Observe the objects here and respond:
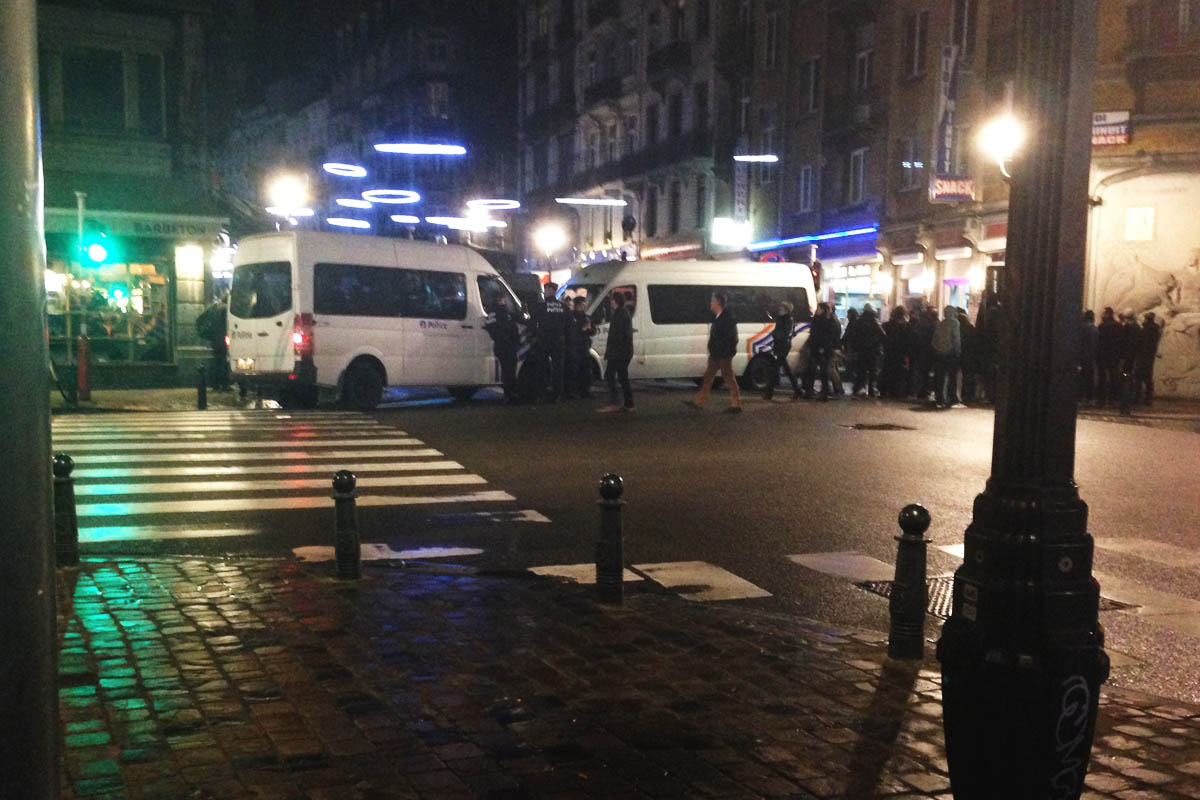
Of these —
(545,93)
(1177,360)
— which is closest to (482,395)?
(1177,360)

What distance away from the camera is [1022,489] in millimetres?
3537

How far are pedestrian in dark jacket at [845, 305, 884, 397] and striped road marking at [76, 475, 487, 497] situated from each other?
1369 cm

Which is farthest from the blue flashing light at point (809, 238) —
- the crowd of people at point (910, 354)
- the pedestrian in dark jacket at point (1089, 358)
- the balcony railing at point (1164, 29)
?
the pedestrian in dark jacket at point (1089, 358)

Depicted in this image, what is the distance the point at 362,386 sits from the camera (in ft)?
62.0

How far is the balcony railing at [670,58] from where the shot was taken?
45.8 metres

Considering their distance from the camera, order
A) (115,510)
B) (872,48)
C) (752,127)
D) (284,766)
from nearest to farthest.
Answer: (284,766), (115,510), (872,48), (752,127)

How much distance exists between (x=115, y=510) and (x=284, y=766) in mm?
6209

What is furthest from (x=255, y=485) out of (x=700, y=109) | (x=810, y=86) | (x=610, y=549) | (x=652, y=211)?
(x=652, y=211)

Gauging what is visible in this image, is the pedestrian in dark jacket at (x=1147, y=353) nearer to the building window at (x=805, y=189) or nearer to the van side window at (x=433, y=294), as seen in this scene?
the van side window at (x=433, y=294)

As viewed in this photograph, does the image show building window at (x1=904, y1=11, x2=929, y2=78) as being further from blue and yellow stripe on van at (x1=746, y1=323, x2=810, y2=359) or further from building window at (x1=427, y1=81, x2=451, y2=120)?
building window at (x1=427, y1=81, x2=451, y2=120)

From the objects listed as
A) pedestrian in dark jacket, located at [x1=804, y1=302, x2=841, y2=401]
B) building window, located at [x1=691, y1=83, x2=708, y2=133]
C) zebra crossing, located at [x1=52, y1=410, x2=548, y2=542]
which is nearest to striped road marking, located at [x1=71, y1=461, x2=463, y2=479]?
zebra crossing, located at [x1=52, y1=410, x2=548, y2=542]

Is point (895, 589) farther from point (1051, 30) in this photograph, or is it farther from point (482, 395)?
point (482, 395)

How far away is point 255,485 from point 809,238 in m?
28.5

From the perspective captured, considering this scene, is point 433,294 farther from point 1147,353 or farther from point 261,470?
point 1147,353
